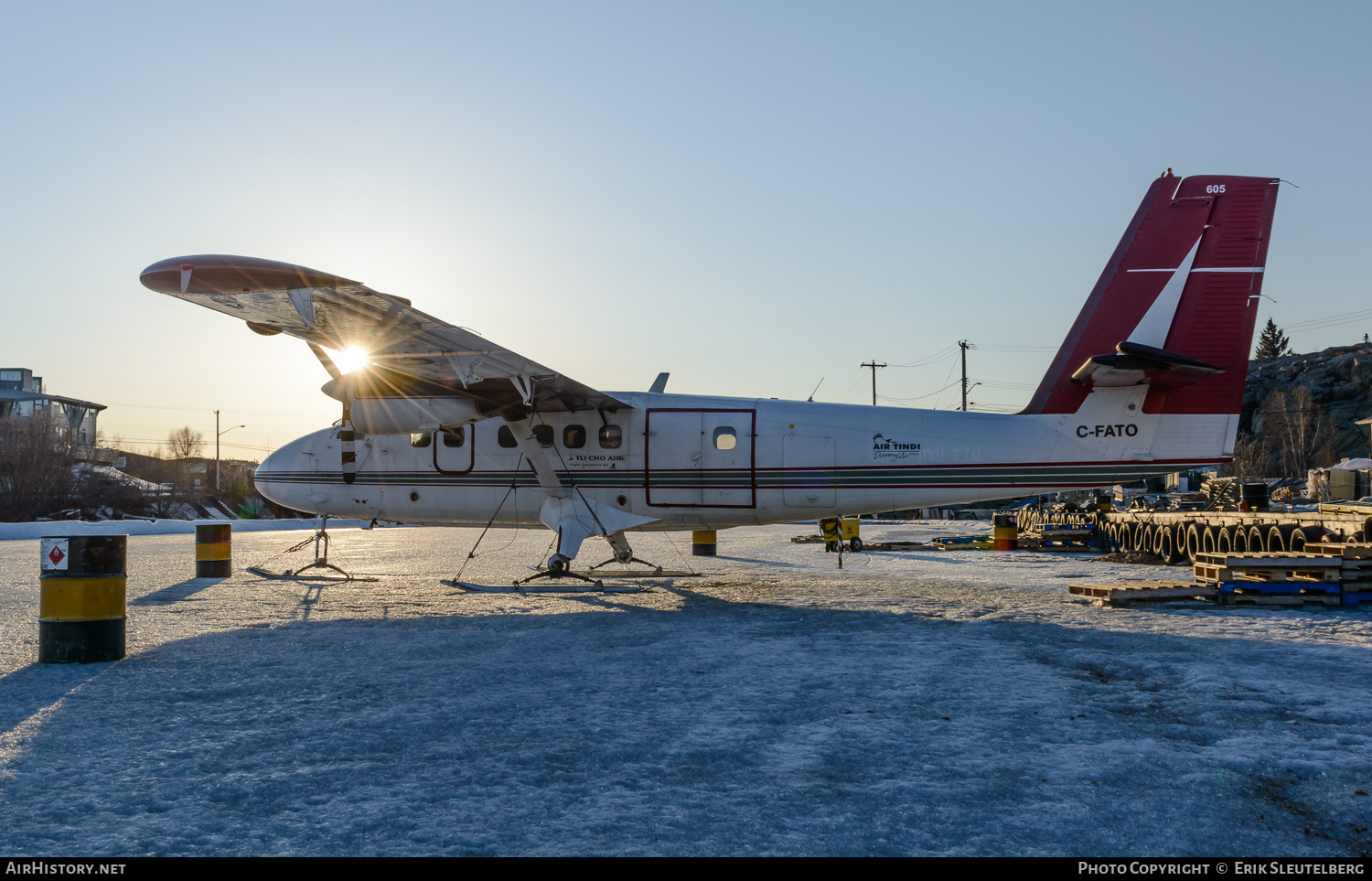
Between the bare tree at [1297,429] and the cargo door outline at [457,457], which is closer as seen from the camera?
the cargo door outline at [457,457]

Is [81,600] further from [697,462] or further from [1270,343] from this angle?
[1270,343]

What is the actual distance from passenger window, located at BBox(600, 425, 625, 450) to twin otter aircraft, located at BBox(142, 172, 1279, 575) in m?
0.03

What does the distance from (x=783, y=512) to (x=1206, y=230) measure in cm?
727

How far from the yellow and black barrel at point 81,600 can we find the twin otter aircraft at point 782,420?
3626mm

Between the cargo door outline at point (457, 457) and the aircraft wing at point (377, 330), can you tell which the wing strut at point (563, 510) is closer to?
the aircraft wing at point (377, 330)

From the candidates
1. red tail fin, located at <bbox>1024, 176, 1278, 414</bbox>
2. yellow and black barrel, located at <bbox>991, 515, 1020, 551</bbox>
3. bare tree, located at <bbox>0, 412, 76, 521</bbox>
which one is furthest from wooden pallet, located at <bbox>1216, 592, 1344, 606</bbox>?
bare tree, located at <bbox>0, 412, 76, 521</bbox>

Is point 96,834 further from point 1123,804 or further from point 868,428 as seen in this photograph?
point 868,428

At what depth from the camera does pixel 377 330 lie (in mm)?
11867

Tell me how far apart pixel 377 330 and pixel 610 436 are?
3.90 m

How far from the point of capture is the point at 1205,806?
3.94 meters

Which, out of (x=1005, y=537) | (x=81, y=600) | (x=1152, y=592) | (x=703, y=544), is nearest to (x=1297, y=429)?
(x=1005, y=537)

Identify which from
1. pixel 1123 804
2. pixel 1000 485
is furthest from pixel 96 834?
pixel 1000 485

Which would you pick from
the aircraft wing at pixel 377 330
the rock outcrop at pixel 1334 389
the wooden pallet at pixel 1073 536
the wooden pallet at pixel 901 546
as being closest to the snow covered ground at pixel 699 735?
the aircraft wing at pixel 377 330

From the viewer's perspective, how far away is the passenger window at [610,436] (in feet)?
44.7
